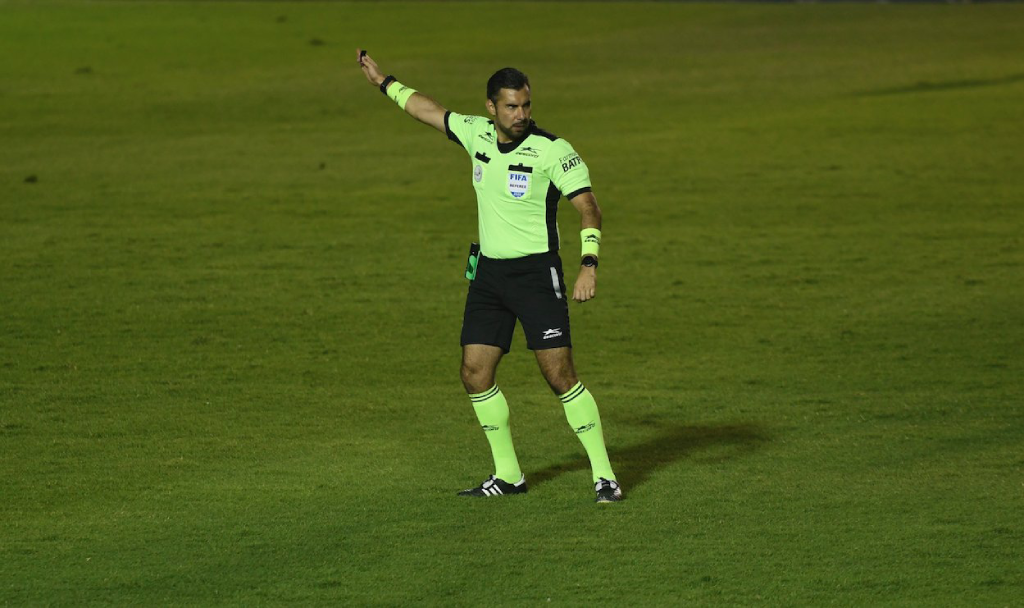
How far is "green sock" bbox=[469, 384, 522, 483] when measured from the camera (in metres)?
7.09

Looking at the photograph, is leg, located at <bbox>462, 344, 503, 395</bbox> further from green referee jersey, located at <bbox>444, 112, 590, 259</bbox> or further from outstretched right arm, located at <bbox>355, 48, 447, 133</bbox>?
outstretched right arm, located at <bbox>355, 48, 447, 133</bbox>

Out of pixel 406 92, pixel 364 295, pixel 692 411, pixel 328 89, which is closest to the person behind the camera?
pixel 406 92

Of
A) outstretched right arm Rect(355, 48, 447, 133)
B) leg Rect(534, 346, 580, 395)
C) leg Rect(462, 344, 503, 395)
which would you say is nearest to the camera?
leg Rect(534, 346, 580, 395)

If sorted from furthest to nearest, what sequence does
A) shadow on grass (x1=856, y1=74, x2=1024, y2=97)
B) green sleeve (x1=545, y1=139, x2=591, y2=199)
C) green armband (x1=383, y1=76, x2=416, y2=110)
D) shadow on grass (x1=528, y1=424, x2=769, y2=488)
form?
shadow on grass (x1=856, y1=74, x2=1024, y2=97), shadow on grass (x1=528, y1=424, x2=769, y2=488), green armband (x1=383, y1=76, x2=416, y2=110), green sleeve (x1=545, y1=139, x2=591, y2=199)

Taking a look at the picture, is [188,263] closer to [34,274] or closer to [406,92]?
[34,274]

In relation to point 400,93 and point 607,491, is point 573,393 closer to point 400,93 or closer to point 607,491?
point 607,491

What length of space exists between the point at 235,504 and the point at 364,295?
590 cm

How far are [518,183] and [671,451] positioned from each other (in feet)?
6.62

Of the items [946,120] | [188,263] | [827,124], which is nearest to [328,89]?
[827,124]

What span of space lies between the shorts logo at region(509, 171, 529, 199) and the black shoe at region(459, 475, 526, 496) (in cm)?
139

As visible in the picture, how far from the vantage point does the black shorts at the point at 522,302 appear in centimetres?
686

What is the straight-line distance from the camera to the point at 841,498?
7000 millimetres

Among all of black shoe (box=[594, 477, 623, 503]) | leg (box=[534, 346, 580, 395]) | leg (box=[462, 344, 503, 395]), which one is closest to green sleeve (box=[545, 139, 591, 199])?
leg (box=[534, 346, 580, 395])

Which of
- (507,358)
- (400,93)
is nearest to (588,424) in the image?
(400,93)
